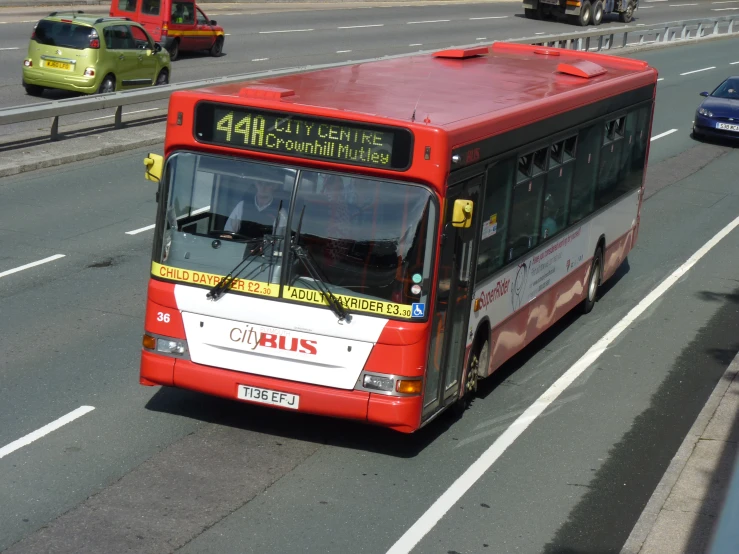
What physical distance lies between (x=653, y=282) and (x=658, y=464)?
6560 mm

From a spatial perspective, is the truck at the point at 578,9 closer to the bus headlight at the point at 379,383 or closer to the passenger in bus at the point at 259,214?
the passenger in bus at the point at 259,214

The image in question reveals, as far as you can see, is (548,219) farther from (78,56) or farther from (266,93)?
(78,56)

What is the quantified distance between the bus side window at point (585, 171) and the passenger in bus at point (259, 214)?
14.4ft

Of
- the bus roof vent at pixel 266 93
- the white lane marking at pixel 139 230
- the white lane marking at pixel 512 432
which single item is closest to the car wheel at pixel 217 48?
the white lane marking at pixel 139 230

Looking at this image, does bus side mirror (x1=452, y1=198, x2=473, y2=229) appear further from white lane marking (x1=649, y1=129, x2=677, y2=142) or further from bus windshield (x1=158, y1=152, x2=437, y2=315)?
white lane marking (x1=649, y1=129, x2=677, y2=142)

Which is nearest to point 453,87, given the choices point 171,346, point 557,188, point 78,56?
point 557,188

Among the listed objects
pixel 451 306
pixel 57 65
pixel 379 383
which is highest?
pixel 57 65

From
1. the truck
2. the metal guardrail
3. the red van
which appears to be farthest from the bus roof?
the truck

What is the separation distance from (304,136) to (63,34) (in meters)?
17.8

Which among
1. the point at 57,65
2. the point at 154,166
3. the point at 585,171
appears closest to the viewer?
the point at 154,166

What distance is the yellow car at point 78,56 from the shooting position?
24062 millimetres

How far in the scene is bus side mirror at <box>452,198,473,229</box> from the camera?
316 inches

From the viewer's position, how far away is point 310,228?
26.4 ft

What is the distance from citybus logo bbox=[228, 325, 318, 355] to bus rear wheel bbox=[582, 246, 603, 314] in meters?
5.76
